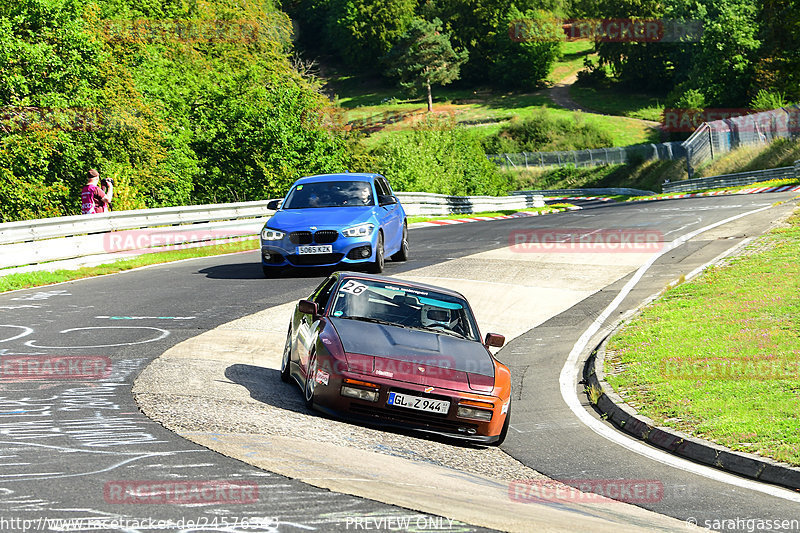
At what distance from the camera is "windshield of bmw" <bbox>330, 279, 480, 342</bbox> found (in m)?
9.36

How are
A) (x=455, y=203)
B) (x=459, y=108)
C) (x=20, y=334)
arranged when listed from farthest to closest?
(x=459, y=108)
(x=455, y=203)
(x=20, y=334)

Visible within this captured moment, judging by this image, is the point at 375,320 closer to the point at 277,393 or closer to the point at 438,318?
Answer: the point at 438,318

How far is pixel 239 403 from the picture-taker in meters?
8.54

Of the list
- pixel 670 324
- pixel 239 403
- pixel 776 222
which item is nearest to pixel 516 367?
pixel 670 324

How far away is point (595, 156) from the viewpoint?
92438 mm

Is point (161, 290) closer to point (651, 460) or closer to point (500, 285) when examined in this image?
point (500, 285)

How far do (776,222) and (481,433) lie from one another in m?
18.5

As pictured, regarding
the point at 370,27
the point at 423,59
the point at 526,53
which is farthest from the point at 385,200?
the point at 370,27

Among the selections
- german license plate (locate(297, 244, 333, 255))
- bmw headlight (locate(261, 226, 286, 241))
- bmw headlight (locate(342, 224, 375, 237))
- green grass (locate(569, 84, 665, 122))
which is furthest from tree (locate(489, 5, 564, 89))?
german license plate (locate(297, 244, 333, 255))

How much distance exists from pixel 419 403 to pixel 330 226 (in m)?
9.01

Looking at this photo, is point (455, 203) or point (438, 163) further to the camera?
point (438, 163)

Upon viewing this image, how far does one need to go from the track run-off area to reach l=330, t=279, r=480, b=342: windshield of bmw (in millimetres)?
1132

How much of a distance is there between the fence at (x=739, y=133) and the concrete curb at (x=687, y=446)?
54376 millimetres

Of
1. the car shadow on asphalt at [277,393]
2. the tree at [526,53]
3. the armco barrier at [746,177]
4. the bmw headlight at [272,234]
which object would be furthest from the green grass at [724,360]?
the tree at [526,53]
